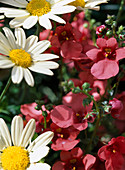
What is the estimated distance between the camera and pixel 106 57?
2.37ft

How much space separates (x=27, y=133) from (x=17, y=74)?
13 centimetres

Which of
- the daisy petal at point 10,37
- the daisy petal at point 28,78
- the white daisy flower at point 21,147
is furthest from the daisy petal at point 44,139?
the daisy petal at point 10,37

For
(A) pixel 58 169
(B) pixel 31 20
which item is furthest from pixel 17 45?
(A) pixel 58 169

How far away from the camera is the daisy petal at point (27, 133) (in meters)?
0.65

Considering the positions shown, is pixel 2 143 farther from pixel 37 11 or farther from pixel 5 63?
pixel 37 11

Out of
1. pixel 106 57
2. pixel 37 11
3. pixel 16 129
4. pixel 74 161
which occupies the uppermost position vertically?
pixel 37 11

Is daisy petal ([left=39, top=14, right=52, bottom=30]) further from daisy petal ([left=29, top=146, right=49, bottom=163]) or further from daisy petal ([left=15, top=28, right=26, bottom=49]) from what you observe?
daisy petal ([left=29, top=146, right=49, bottom=163])

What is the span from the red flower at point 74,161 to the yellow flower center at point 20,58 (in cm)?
22

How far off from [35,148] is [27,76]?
155 mm

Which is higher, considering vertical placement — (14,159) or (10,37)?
(10,37)

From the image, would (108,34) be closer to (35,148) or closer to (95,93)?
(95,93)

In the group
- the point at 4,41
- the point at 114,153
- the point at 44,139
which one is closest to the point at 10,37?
the point at 4,41

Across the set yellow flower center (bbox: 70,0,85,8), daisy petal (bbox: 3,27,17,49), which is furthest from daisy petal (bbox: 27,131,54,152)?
yellow flower center (bbox: 70,0,85,8)

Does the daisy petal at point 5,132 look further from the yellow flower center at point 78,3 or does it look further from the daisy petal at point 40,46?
the yellow flower center at point 78,3
